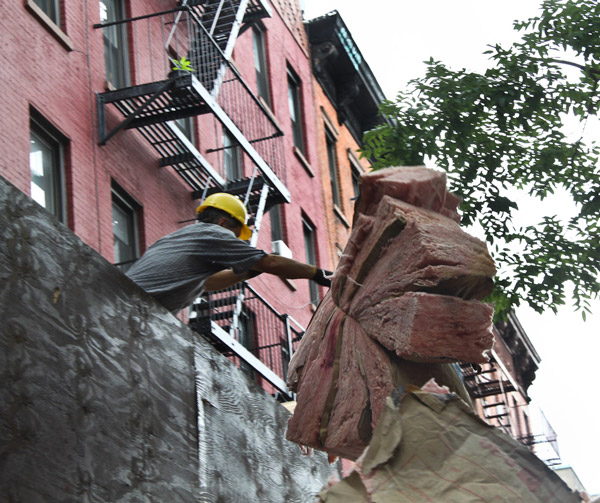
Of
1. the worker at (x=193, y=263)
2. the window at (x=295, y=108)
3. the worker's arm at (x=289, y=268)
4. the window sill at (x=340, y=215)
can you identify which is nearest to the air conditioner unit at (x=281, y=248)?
the window at (x=295, y=108)

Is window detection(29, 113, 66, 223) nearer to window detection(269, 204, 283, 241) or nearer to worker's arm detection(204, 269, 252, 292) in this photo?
worker's arm detection(204, 269, 252, 292)

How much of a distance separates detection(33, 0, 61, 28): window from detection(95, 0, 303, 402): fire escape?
2.65 ft

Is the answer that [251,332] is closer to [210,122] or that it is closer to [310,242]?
[210,122]

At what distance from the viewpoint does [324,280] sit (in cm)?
812

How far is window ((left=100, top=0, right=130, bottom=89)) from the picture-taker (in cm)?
1649

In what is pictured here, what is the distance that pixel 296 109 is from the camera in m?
26.4

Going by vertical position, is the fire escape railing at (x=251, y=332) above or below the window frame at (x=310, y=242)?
below

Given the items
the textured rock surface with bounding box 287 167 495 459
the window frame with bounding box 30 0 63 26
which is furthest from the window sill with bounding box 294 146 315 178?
the textured rock surface with bounding box 287 167 495 459

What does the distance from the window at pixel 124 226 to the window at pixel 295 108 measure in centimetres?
969

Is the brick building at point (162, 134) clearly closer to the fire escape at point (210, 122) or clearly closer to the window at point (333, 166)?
the fire escape at point (210, 122)

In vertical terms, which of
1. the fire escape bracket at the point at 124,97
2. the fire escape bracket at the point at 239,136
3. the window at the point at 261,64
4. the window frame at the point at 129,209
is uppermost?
the window at the point at 261,64

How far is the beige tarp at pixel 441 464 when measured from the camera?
4.85 meters

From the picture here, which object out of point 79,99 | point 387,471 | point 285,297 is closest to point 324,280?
point 387,471

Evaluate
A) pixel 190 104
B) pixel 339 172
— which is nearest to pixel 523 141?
pixel 190 104
